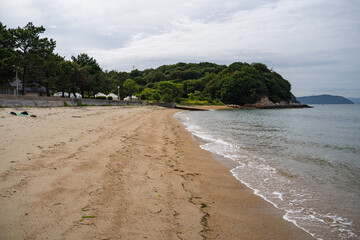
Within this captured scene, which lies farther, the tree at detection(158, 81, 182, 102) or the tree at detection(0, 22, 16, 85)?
the tree at detection(158, 81, 182, 102)

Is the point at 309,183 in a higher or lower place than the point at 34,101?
lower

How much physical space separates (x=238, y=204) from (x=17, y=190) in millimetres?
3598

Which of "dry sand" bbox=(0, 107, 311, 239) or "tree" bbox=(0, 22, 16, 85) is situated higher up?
"tree" bbox=(0, 22, 16, 85)

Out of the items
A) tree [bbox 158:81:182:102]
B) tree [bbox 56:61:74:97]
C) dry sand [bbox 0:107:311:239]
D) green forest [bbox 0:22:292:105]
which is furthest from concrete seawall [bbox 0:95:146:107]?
tree [bbox 158:81:182:102]

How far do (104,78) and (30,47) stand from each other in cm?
2651

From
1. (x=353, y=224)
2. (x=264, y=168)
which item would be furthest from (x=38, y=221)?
(x=264, y=168)

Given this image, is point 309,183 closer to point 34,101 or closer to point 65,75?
point 34,101

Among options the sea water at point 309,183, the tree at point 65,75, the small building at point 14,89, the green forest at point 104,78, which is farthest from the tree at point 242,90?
the sea water at point 309,183

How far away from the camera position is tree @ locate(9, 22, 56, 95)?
29672 millimetres

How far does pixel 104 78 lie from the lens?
189ft

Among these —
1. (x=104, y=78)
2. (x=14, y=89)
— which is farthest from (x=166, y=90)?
(x=14, y=89)

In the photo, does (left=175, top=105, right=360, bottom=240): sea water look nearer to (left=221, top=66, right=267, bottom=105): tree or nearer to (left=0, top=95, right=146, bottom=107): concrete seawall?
(left=0, top=95, right=146, bottom=107): concrete seawall

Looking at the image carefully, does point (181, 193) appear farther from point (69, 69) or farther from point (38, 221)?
point (69, 69)

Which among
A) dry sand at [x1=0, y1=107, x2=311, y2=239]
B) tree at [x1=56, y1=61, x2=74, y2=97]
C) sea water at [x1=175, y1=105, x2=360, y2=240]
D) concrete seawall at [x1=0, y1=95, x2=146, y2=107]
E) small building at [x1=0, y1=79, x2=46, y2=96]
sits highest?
tree at [x1=56, y1=61, x2=74, y2=97]
